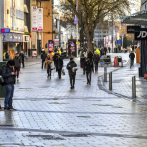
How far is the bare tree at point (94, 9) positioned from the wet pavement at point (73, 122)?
37.2 m

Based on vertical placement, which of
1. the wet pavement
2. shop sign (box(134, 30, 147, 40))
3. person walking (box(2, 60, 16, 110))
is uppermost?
shop sign (box(134, 30, 147, 40))

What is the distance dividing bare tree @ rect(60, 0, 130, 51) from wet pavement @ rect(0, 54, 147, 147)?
37.2 m

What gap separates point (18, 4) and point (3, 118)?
55463 millimetres

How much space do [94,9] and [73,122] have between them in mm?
49683

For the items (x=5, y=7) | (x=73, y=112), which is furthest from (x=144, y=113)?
(x=5, y=7)

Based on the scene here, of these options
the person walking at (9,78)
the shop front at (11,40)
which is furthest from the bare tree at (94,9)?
the person walking at (9,78)

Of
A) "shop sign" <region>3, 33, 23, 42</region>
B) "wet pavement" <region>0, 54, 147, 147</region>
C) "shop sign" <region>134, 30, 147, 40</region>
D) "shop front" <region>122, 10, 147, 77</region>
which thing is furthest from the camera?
"shop sign" <region>3, 33, 23, 42</region>

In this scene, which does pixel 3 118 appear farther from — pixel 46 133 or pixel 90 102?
pixel 90 102

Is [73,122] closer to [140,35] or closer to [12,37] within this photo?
[140,35]

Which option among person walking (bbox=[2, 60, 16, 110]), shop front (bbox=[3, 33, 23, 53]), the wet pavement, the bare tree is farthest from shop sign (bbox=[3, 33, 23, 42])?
person walking (bbox=[2, 60, 16, 110])

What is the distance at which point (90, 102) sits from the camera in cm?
1827

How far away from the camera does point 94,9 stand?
202 ft

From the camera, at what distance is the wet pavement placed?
9.95 meters

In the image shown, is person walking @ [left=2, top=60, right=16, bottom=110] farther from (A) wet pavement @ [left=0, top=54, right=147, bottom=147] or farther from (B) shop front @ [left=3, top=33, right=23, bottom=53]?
(B) shop front @ [left=3, top=33, right=23, bottom=53]
